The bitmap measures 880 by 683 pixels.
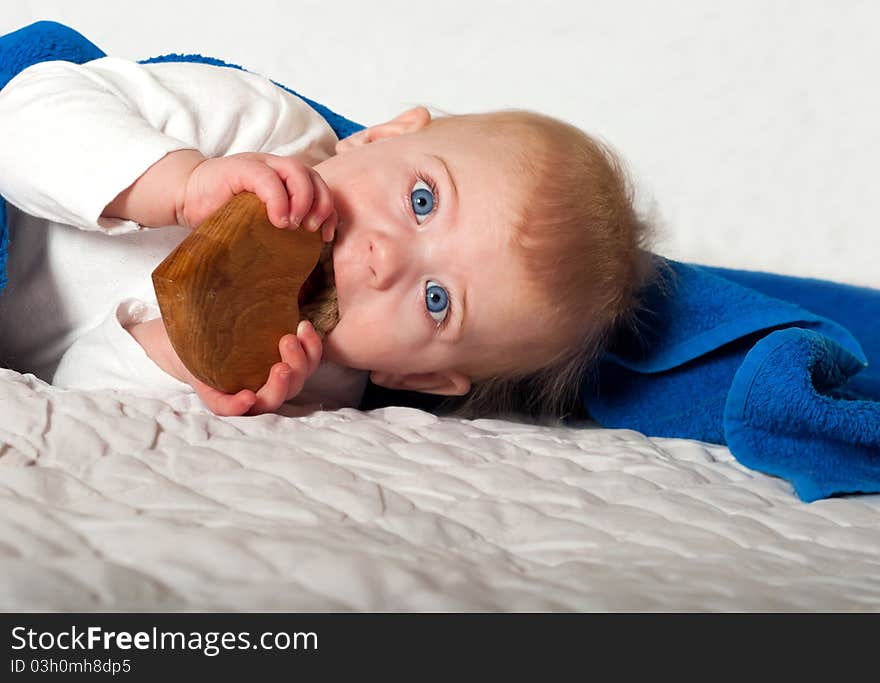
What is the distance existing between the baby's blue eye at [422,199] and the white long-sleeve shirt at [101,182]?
0.24 meters

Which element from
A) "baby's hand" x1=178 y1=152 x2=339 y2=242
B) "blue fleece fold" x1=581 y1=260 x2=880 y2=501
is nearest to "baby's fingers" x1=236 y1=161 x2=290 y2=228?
"baby's hand" x1=178 y1=152 x2=339 y2=242

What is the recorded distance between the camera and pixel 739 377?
1106 mm

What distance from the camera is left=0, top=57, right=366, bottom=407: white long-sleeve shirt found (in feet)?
3.57

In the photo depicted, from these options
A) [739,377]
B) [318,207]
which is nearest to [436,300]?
[318,207]

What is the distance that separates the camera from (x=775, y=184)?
2133 mm

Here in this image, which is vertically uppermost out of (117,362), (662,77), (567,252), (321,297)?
(662,77)

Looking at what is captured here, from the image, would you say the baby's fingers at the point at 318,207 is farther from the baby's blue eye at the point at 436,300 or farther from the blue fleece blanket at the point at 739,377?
the blue fleece blanket at the point at 739,377

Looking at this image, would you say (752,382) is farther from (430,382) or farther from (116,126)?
(116,126)

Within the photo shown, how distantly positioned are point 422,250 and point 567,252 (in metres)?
0.17

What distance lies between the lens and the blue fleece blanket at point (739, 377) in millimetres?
1047

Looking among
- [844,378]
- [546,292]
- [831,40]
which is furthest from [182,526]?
[831,40]

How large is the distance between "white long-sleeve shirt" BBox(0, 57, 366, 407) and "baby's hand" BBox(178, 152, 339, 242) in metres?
0.06

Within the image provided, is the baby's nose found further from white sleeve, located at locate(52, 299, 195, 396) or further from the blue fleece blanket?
the blue fleece blanket
